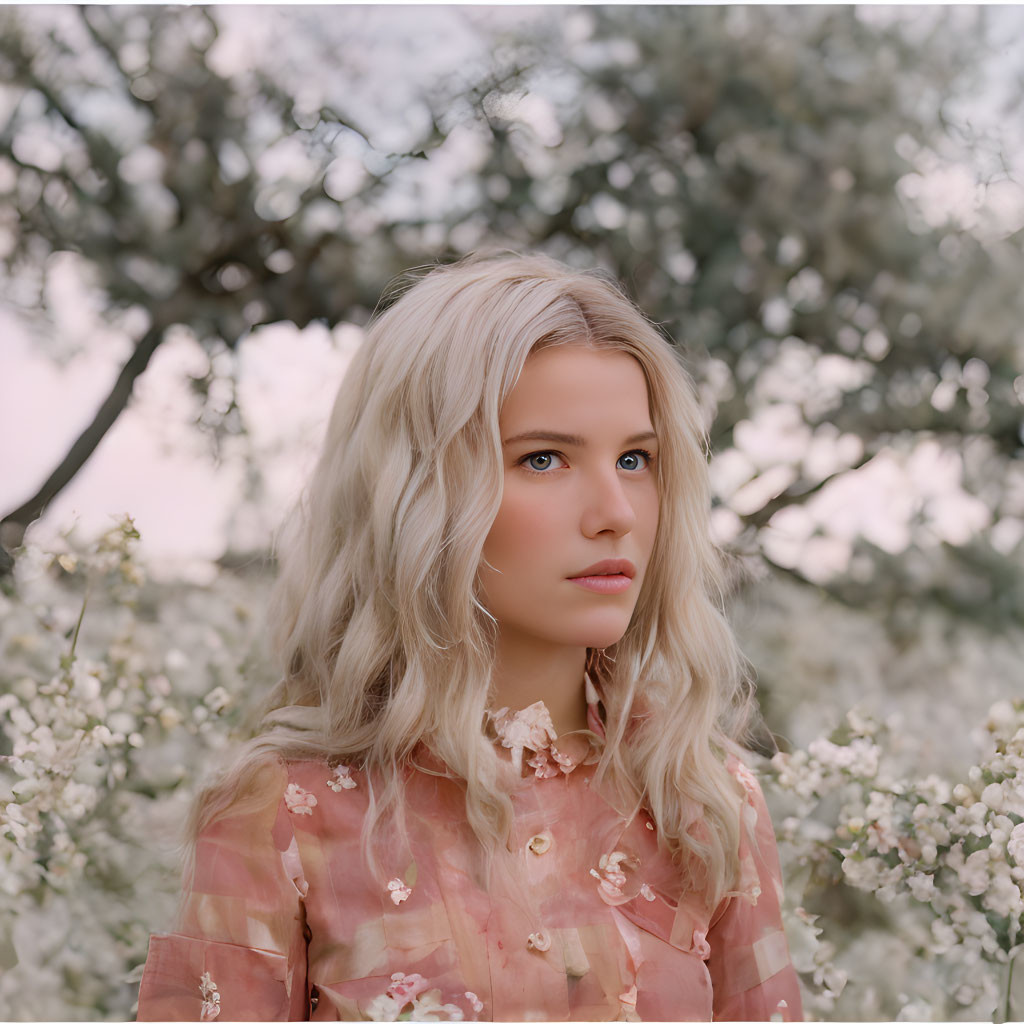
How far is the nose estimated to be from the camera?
126 cm

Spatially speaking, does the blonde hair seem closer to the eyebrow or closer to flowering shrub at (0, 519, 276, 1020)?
the eyebrow

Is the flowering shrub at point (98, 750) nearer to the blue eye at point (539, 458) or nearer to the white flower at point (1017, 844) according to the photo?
the blue eye at point (539, 458)

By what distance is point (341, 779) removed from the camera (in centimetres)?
131

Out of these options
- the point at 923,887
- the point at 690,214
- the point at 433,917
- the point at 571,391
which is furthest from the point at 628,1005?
the point at 690,214

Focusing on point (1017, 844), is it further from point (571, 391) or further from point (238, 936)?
point (238, 936)

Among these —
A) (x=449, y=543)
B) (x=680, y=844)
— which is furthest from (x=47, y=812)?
(x=680, y=844)

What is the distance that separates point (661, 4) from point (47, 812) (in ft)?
6.03

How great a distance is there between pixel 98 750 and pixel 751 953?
1.14m

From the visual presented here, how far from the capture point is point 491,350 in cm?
131

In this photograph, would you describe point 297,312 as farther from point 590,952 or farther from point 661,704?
point 590,952

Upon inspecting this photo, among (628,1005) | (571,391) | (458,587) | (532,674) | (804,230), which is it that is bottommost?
(628,1005)

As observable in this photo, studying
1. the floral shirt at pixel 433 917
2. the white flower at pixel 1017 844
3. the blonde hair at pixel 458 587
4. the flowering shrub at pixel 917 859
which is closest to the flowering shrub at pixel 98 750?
the blonde hair at pixel 458 587

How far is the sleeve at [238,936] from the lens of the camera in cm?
122

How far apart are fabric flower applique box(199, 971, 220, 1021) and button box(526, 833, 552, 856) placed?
1.34ft
